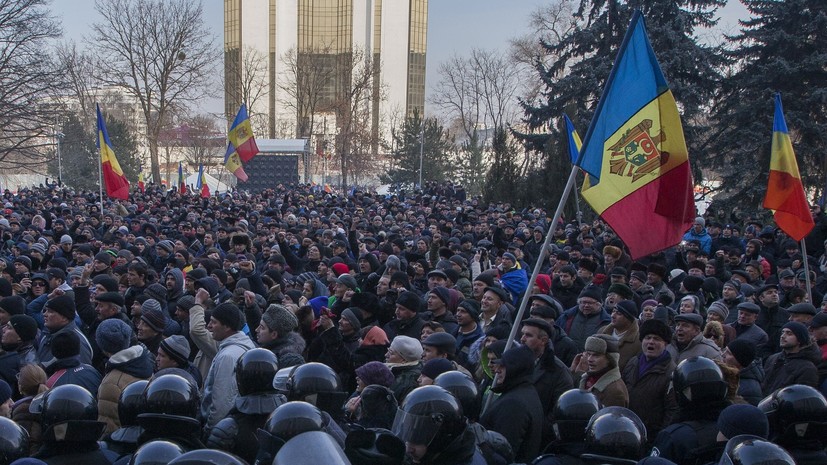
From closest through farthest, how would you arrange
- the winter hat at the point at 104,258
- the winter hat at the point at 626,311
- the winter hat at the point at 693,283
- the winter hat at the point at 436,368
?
the winter hat at the point at 436,368 → the winter hat at the point at 626,311 → the winter hat at the point at 693,283 → the winter hat at the point at 104,258

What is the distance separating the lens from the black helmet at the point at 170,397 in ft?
11.0

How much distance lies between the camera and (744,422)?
10.9 feet

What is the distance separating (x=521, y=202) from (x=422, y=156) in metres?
20.1

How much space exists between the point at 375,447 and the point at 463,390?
77 cm

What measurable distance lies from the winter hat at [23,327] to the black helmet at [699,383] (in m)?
4.52

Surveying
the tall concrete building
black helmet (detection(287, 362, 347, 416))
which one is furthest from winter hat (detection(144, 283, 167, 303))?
the tall concrete building

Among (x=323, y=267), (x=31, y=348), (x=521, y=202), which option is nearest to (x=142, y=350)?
(x=31, y=348)

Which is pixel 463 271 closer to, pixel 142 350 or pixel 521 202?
pixel 142 350

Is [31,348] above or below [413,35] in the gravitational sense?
below

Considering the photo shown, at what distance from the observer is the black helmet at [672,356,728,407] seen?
3.85 metres

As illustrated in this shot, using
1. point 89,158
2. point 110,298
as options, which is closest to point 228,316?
point 110,298

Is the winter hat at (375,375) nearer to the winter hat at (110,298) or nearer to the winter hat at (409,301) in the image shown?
the winter hat at (409,301)

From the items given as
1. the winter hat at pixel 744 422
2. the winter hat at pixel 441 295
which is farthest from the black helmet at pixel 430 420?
the winter hat at pixel 441 295

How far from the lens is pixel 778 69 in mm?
21453
